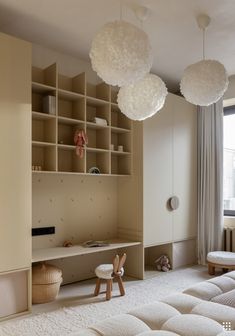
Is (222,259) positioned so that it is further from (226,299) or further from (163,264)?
(226,299)

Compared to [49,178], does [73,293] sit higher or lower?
lower

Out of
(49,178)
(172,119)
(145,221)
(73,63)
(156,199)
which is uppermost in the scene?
(73,63)

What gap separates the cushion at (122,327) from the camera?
1.53 m

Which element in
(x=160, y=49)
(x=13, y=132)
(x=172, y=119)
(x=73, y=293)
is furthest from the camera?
(x=172, y=119)

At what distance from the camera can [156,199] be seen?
13.3 ft

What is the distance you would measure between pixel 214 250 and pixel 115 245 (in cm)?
163

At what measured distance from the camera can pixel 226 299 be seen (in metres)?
1.93

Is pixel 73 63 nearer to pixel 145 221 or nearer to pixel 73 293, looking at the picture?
pixel 145 221

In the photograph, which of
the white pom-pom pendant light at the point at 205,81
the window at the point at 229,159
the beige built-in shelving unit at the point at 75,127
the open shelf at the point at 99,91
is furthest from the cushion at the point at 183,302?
the window at the point at 229,159

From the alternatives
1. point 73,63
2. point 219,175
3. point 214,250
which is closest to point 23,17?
point 73,63

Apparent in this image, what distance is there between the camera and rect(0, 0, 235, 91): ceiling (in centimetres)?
267

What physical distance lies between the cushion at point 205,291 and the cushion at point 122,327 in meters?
0.56

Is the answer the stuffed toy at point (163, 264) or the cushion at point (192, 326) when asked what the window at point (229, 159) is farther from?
the cushion at point (192, 326)

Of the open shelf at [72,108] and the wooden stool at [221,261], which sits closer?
the open shelf at [72,108]
